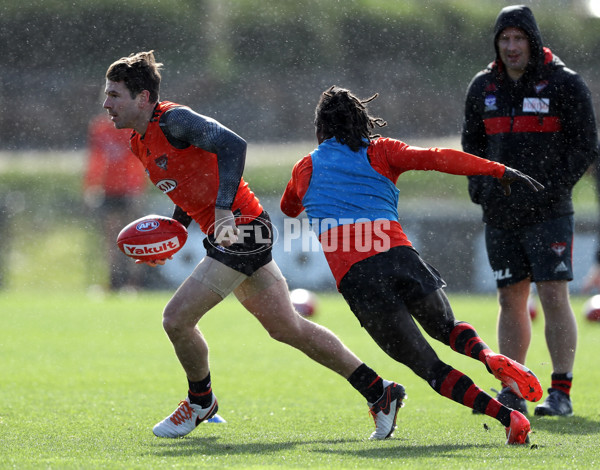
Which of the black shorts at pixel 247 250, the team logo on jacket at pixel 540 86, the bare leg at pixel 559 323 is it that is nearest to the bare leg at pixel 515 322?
the bare leg at pixel 559 323

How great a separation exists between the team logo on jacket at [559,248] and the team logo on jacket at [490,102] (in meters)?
0.87

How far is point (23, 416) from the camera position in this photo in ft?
18.2

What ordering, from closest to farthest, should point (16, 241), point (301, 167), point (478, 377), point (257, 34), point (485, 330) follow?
point (301, 167) < point (478, 377) < point (485, 330) < point (16, 241) < point (257, 34)

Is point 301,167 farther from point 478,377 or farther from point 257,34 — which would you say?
point 257,34

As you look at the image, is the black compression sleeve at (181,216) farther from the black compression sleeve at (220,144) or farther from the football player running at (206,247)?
the black compression sleeve at (220,144)

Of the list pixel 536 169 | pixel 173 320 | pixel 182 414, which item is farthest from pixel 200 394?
pixel 536 169

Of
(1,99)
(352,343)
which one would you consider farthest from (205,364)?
(1,99)

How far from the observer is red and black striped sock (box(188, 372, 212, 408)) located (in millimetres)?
5297

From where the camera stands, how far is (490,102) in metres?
6.08

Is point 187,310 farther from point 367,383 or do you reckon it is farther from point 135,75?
point 135,75

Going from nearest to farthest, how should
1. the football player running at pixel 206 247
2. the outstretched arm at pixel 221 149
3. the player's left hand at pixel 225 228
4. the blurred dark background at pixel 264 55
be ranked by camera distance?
1. the player's left hand at pixel 225 228
2. the outstretched arm at pixel 221 149
3. the football player running at pixel 206 247
4. the blurred dark background at pixel 264 55

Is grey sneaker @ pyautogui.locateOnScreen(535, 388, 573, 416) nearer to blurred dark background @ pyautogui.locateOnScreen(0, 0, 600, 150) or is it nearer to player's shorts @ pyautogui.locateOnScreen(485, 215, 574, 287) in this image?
player's shorts @ pyautogui.locateOnScreen(485, 215, 574, 287)

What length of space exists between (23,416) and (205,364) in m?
1.07

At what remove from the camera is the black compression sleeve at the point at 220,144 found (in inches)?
195
